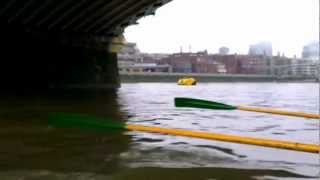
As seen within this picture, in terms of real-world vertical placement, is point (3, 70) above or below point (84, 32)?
below

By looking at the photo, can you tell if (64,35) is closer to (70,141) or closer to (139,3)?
(139,3)

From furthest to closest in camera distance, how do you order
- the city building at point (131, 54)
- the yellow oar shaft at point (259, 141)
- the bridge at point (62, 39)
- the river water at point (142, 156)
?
the city building at point (131, 54)
the bridge at point (62, 39)
the river water at point (142, 156)
the yellow oar shaft at point (259, 141)

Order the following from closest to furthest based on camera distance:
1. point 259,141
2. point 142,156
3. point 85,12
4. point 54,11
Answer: point 259,141, point 142,156, point 54,11, point 85,12

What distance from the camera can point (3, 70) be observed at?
3688cm

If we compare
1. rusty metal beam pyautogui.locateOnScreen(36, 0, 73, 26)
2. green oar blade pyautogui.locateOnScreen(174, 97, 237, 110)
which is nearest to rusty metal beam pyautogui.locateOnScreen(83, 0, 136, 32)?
rusty metal beam pyautogui.locateOnScreen(36, 0, 73, 26)

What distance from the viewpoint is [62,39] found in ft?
127

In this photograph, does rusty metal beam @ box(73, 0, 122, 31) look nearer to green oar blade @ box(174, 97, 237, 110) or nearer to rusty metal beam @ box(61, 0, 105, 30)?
rusty metal beam @ box(61, 0, 105, 30)

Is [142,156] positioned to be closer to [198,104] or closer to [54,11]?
[198,104]

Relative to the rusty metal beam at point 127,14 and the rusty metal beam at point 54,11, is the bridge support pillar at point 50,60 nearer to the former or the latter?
the rusty metal beam at point 54,11

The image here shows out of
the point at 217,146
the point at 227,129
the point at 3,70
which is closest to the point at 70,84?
the point at 3,70

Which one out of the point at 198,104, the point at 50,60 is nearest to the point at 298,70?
the point at 50,60

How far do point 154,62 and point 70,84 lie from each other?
121096 mm

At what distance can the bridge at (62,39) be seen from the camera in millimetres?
31609

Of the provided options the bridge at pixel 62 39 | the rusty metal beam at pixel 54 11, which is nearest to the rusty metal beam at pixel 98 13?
the bridge at pixel 62 39
